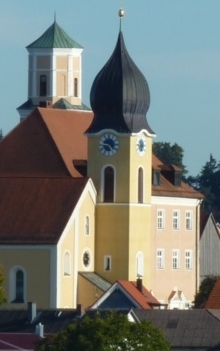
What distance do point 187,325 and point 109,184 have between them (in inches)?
588

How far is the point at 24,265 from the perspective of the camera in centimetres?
12150

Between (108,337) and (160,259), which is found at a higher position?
(160,259)

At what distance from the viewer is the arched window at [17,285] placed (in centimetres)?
12181

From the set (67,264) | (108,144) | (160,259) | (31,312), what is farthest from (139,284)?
(31,312)

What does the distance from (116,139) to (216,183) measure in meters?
62.3

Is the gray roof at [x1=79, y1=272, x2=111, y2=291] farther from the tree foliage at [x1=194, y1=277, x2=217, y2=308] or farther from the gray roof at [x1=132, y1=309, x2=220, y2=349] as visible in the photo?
the gray roof at [x1=132, y1=309, x2=220, y2=349]

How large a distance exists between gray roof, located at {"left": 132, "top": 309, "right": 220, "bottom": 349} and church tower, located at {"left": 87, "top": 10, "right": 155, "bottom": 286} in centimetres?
1103

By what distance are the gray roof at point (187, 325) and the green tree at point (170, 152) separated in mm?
57286

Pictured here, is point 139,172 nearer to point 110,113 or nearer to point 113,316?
point 110,113

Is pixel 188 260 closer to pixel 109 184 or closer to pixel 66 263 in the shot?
pixel 109 184

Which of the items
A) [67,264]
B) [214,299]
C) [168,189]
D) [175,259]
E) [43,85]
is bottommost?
[214,299]

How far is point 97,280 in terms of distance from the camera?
123500 millimetres

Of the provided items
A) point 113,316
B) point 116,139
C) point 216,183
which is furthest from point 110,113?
point 216,183

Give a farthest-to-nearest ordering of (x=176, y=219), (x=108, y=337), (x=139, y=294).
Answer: (x=176, y=219), (x=139, y=294), (x=108, y=337)
